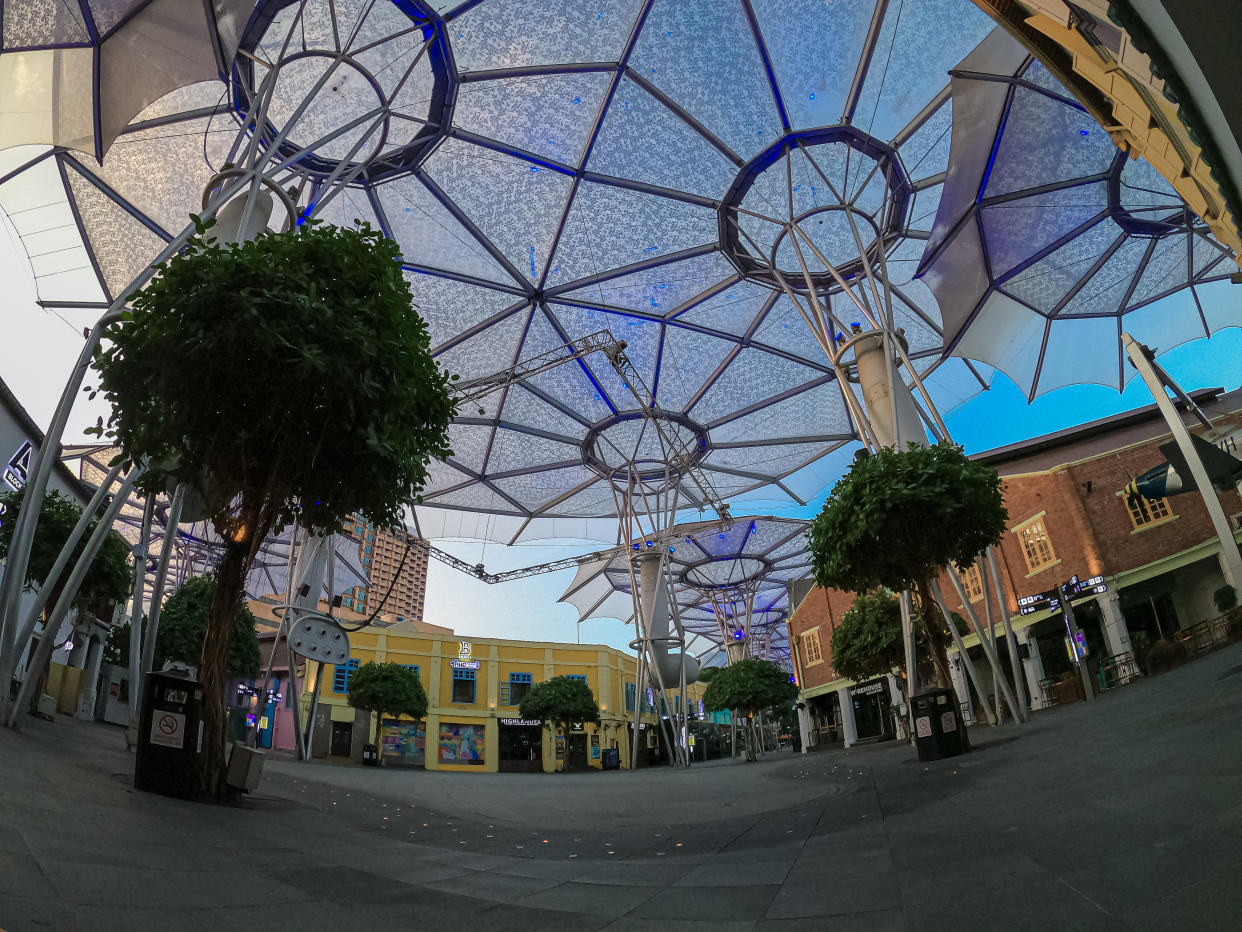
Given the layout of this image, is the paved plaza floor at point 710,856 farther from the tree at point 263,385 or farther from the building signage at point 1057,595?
the building signage at point 1057,595

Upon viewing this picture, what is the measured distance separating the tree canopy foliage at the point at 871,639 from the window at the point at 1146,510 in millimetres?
10462

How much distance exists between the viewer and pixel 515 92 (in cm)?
2147

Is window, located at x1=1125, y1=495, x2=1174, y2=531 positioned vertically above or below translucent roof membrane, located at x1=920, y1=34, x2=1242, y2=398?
below

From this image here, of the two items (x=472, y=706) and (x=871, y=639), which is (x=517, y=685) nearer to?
(x=472, y=706)

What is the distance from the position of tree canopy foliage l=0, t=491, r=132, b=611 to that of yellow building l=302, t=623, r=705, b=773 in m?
32.3

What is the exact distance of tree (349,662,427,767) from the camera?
34656 millimetres

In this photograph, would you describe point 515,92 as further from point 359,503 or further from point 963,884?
point 963,884

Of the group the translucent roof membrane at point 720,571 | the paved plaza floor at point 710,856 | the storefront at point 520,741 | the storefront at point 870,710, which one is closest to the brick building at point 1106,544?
the storefront at point 870,710

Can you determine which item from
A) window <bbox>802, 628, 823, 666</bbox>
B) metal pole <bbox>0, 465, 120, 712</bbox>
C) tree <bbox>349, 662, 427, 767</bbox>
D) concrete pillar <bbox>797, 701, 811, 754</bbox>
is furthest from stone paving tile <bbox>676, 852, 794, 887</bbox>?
concrete pillar <bbox>797, 701, 811, 754</bbox>

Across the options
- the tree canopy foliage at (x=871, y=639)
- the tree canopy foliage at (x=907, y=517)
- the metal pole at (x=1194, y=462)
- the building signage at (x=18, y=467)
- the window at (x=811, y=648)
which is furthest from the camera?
the window at (x=811, y=648)

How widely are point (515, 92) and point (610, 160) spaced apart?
364cm

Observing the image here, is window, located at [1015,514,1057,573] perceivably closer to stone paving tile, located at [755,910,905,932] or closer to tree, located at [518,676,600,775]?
tree, located at [518,676,600,775]

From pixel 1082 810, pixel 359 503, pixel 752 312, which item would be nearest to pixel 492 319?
pixel 752 312

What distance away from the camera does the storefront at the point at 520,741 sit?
2205 inches
